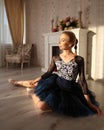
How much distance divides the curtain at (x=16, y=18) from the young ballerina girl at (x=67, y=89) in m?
4.15

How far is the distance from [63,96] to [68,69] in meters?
0.32

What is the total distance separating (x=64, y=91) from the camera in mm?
1988

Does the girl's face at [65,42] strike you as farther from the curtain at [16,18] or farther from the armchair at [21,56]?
the curtain at [16,18]

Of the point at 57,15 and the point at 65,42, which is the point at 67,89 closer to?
the point at 65,42

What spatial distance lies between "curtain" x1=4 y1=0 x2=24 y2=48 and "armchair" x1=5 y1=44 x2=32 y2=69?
1.25 feet

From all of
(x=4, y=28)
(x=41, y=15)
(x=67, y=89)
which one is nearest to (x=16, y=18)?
(x=4, y=28)

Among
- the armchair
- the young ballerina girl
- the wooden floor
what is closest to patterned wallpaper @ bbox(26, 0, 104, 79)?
the armchair

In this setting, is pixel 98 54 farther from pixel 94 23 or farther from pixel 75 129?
pixel 75 129

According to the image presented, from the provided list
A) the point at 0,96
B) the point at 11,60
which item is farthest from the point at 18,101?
the point at 11,60

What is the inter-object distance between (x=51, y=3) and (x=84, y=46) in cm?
214

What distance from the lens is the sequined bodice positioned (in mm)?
2020

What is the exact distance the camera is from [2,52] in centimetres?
597


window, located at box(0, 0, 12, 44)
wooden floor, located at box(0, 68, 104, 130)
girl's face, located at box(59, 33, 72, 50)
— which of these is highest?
window, located at box(0, 0, 12, 44)

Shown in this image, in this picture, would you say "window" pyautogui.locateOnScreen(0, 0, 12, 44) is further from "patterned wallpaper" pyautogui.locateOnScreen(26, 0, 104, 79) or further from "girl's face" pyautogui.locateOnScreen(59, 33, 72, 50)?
"girl's face" pyautogui.locateOnScreen(59, 33, 72, 50)
